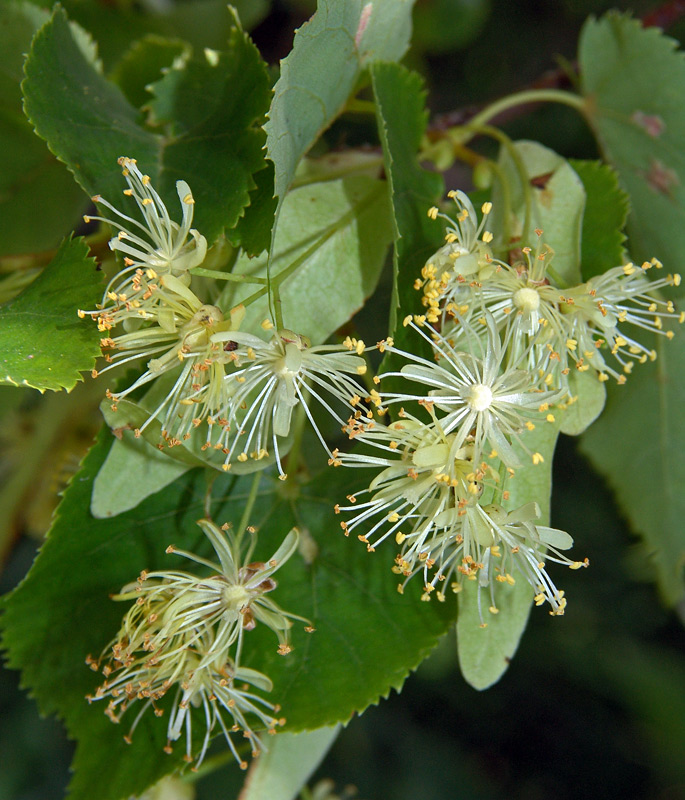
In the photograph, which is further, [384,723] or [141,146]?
[384,723]

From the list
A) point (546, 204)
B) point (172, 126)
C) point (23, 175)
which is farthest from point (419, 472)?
point (23, 175)

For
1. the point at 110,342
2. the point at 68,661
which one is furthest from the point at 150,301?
the point at 68,661

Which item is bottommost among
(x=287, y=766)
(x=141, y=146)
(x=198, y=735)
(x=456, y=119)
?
(x=287, y=766)

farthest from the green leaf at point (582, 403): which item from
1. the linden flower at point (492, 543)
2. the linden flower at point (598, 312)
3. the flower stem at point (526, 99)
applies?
the flower stem at point (526, 99)

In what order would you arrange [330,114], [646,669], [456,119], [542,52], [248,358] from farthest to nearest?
[542,52] → [646,669] → [456,119] → [330,114] → [248,358]

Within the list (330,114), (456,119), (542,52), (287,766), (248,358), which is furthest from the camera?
(542,52)

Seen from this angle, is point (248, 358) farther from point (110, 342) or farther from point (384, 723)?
point (384, 723)

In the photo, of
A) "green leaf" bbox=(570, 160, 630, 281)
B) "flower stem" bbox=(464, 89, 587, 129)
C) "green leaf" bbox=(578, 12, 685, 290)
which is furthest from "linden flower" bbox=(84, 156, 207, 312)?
"green leaf" bbox=(578, 12, 685, 290)

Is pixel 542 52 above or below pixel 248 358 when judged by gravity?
below
